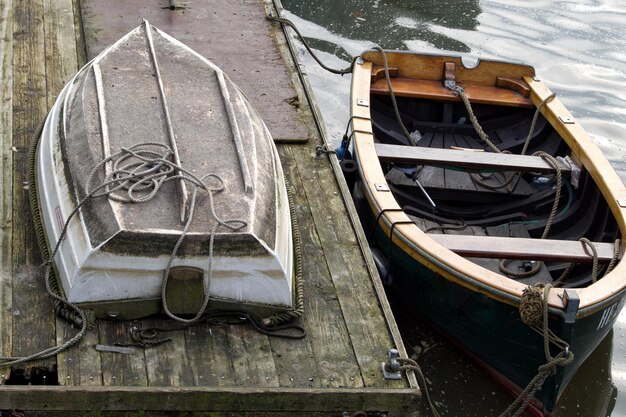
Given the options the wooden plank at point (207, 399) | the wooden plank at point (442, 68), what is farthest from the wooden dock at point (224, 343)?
the wooden plank at point (442, 68)

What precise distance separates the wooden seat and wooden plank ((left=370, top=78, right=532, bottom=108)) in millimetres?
1937

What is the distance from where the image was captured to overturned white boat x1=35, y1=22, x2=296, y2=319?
13.1ft

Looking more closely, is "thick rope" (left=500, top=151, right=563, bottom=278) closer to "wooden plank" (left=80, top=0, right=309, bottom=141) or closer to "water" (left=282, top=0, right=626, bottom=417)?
"wooden plank" (left=80, top=0, right=309, bottom=141)

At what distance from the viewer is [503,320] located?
5.08m

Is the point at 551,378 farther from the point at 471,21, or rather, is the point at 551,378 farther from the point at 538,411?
the point at 471,21

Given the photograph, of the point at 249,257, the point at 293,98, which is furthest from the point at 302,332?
the point at 293,98

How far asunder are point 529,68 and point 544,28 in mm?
3835

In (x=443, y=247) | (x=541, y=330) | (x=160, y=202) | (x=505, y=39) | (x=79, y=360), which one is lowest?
(x=505, y=39)

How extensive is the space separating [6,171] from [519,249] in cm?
294

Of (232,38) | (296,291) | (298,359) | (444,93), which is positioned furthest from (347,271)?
(232,38)

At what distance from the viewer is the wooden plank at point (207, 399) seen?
365cm

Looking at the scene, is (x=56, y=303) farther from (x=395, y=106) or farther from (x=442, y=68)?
(x=442, y=68)

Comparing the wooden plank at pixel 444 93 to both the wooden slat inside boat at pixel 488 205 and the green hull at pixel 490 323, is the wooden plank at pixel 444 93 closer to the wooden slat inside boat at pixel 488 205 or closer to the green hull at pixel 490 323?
the wooden slat inside boat at pixel 488 205

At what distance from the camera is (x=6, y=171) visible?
5.04 meters
